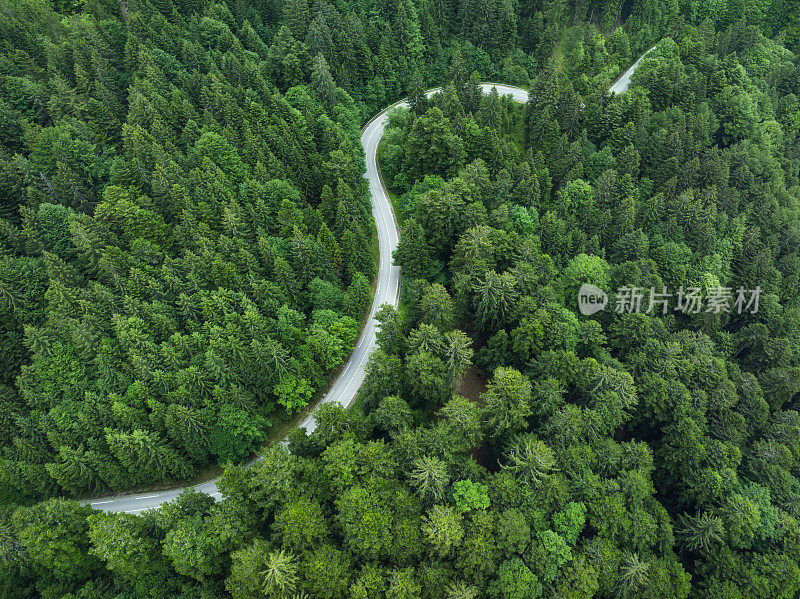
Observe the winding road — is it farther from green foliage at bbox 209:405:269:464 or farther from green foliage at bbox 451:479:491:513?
green foliage at bbox 451:479:491:513

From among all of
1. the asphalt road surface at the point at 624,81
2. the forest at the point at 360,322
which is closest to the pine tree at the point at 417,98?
the forest at the point at 360,322

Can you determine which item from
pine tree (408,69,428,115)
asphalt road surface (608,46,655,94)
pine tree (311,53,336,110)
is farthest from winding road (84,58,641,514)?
asphalt road surface (608,46,655,94)

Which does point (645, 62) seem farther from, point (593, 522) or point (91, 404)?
point (91, 404)

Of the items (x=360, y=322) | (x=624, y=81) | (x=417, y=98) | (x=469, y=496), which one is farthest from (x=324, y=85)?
(x=624, y=81)

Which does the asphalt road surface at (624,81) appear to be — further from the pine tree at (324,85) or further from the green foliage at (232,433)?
the green foliage at (232,433)

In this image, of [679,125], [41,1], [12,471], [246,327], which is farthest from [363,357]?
[41,1]

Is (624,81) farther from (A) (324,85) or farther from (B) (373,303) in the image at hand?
(B) (373,303)
